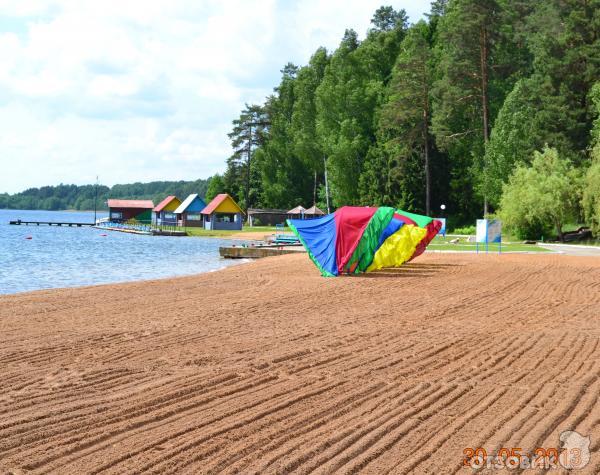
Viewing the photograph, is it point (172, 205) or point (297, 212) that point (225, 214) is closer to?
point (297, 212)

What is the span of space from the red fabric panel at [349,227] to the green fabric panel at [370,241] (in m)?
0.17

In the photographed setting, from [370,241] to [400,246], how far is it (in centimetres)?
222

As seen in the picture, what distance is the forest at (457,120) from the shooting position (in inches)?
1690

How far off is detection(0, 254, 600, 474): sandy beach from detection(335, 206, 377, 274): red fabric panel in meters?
7.81

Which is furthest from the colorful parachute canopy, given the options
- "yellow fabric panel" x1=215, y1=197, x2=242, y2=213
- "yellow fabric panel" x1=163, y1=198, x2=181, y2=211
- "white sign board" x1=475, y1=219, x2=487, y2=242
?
"yellow fabric panel" x1=163, y1=198, x2=181, y2=211

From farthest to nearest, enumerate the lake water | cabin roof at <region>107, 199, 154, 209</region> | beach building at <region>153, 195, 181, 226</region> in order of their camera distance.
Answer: cabin roof at <region>107, 199, 154, 209</region> < beach building at <region>153, 195, 181, 226</region> < the lake water

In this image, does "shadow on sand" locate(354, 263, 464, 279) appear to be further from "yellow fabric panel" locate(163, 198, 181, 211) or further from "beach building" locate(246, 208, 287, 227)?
"yellow fabric panel" locate(163, 198, 181, 211)

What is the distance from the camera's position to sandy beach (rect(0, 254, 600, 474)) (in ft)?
18.7

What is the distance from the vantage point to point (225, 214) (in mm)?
78000

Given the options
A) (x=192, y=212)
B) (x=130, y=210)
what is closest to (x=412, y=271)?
(x=192, y=212)

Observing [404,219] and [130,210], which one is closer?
[404,219]

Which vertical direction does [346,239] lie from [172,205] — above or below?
below

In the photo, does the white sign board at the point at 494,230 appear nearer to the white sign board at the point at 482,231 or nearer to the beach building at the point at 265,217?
the white sign board at the point at 482,231

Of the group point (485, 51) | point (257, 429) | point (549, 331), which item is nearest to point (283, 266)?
point (549, 331)
